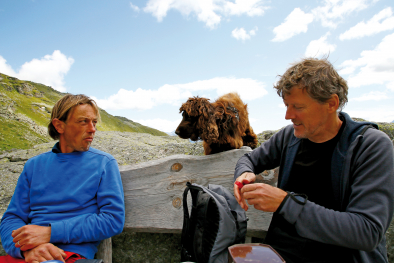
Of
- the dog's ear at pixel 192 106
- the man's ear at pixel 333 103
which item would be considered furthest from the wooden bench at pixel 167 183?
the man's ear at pixel 333 103

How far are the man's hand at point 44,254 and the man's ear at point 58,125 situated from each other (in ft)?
3.57

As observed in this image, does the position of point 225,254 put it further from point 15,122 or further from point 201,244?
point 15,122

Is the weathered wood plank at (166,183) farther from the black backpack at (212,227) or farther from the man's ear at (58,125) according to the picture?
the man's ear at (58,125)

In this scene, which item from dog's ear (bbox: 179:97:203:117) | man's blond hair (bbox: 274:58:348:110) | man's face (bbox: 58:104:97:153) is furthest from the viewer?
dog's ear (bbox: 179:97:203:117)

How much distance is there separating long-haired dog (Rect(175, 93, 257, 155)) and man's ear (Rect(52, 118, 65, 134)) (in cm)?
127


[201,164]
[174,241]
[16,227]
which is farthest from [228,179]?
[16,227]

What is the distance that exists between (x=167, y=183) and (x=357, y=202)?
1.77m

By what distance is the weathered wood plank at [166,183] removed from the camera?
8.53 ft

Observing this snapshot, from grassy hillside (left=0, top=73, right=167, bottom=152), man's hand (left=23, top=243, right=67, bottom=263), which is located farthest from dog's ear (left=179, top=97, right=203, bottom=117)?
grassy hillside (left=0, top=73, right=167, bottom=152)

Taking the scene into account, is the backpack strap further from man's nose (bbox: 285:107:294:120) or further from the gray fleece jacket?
man's nose (bbox: 285:107:294:120)

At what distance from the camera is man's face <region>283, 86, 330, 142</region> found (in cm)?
187

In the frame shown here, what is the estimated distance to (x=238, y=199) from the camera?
1974 mm

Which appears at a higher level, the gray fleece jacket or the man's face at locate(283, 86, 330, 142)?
the man's face at locate(283, 86, 330, 142)

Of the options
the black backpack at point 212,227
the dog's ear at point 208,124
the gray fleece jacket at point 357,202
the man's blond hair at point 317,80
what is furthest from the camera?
the dog's ear at point 208,124
